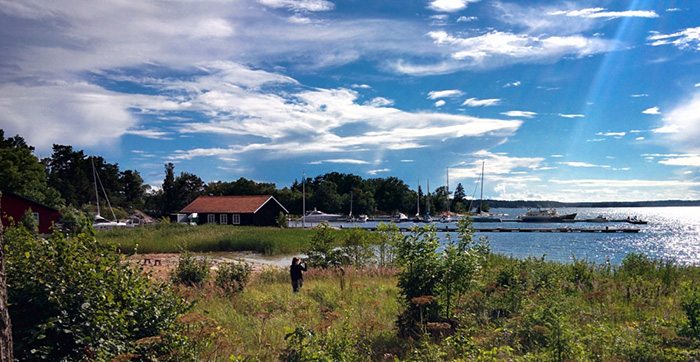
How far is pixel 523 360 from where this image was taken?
646cm

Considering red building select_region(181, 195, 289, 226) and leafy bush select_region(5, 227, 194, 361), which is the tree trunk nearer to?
leafy bush select_region(5, 227, 194, 361)

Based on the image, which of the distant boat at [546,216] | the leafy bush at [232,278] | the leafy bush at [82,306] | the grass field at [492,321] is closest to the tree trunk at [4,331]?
the leafy bush at [82,306]

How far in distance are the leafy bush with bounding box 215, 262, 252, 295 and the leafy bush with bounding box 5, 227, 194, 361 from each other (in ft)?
25.8

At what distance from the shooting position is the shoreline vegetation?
6023 mm

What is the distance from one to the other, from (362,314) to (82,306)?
18.4 ft

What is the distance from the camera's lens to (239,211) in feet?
205

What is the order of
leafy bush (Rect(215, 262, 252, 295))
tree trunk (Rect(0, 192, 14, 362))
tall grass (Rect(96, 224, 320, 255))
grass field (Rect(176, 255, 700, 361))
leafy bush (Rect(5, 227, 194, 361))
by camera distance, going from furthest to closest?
tall grass (Rect(96, 224, 320, 255)) < leafy bush (Rect(215, 262, 252, 295)) < grass field (Rect(176, 255, 700, 361)) < leafy bush (Rect(5, 227, 194, 361)) < tree trunk (Rect(0, 192, 14, 362))

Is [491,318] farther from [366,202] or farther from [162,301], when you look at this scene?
[366,202]

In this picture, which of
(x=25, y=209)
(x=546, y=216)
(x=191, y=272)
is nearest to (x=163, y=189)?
(x=25, y=209)

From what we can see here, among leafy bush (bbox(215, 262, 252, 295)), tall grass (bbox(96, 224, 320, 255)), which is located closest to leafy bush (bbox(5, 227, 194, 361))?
leafy bush (bbox(215, 262, 252, 295))

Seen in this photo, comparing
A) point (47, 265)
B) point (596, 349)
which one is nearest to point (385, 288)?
point (596, 349)

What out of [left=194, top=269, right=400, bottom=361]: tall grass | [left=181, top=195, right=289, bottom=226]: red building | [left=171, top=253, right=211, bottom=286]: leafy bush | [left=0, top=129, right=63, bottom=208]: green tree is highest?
[left=0, top=129, right=63, bottom=208]: green tree

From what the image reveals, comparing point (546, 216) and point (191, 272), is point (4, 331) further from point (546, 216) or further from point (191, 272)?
point (546, 216)

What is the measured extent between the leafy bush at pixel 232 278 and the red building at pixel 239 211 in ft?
153
